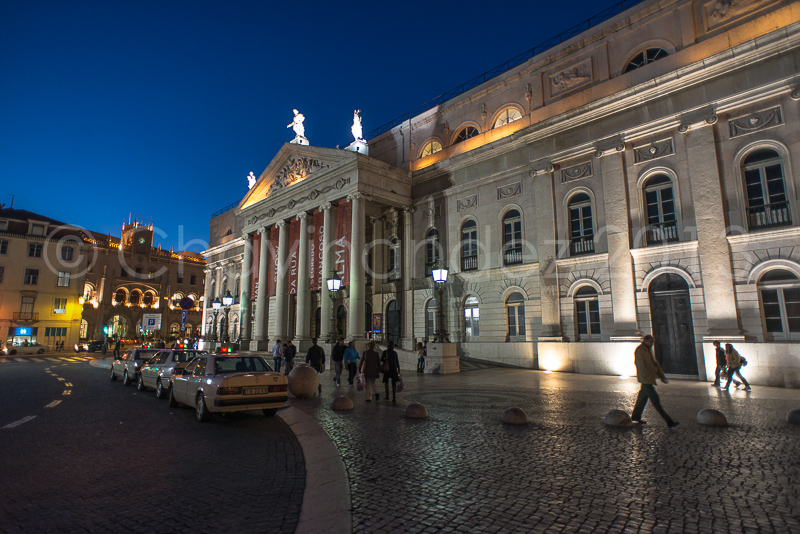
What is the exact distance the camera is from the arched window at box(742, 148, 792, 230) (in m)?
16.2

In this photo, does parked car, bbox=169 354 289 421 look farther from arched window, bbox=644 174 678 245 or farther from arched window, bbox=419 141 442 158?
arched window, bbox=419 141 442 158

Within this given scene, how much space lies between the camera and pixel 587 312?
2094 cm

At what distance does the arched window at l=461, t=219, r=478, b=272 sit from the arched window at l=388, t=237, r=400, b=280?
520 cm

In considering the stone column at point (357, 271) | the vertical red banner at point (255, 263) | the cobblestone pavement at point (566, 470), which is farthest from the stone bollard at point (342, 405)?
the vertical red banner at point (255, 263)

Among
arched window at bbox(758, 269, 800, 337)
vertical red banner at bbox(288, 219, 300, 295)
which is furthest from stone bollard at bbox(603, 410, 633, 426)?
vertical red banner at bbox(288, 219, 300, 295)

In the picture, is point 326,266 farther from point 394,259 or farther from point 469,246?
point 469,246

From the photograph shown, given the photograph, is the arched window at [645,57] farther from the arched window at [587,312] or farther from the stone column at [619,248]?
the arched window at [587,312]

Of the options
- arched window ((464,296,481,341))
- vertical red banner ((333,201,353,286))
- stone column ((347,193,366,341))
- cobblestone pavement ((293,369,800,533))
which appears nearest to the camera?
cobblestone pavement ((293,369,800,533))

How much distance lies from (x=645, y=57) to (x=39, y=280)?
60910 millimetres

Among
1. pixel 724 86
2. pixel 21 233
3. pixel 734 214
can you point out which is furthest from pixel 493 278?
pixel 21 233

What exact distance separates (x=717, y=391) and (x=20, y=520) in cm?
1589

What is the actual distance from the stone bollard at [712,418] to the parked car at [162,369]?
12418 millimetres

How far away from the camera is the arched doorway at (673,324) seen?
17969 mm

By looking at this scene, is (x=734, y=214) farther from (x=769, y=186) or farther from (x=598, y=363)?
(x=598, y=363)
